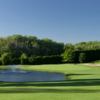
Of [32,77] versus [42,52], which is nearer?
[32,77]

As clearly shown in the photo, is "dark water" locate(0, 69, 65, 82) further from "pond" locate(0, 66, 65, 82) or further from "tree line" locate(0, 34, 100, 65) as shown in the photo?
"tree line" locate(0, 34, 100, 65)

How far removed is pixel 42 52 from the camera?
12619 centimetres

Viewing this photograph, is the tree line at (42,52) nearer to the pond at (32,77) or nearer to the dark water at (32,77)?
the pond at (32,77)

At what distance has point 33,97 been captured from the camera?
13.3m

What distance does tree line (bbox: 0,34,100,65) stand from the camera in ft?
271

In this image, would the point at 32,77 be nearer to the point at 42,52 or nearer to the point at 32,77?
the point at 32,77

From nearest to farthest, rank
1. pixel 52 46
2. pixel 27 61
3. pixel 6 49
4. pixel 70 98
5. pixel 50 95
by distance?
pixel 70 98 < pixel 50 95 < pixel 27 61 < pixel 6 49 < pixel 52 46

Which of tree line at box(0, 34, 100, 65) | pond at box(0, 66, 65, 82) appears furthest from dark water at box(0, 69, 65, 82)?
tree line at box(0, 34, 100, 65)

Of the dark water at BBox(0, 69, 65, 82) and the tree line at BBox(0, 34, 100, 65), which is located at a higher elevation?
the tree line at BBox(0, 34, 100, 65)

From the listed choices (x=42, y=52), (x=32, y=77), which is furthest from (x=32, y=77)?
(x=42, y=52)

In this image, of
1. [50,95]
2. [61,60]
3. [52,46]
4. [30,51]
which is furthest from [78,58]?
[50,95]

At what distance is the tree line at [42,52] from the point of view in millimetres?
82750

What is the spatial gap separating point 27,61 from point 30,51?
107 feet

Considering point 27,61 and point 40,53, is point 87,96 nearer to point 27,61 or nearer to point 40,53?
point 27,61
